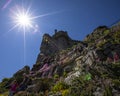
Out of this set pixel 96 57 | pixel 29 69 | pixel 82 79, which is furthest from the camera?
pixel 29 69

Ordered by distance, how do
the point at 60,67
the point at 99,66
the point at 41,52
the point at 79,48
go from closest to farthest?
1. the point at 99,66
2. the point at 60,67
3. the point at 79,48
4. the point at 41,52

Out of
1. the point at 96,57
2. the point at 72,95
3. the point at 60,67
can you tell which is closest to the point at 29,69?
the point at 60,67

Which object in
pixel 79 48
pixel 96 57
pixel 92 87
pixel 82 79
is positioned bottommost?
pixel 92 87

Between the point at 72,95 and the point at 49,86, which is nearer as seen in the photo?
the point at 72,95

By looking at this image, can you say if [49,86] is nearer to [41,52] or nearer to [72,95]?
[72,95]

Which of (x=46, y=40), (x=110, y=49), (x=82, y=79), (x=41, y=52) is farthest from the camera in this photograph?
(x=46, y=40)

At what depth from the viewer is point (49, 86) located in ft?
65.9

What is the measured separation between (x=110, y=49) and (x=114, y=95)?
58.3 ft

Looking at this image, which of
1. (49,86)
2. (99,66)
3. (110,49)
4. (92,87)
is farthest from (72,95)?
(110,49)

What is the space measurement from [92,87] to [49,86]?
7669mm

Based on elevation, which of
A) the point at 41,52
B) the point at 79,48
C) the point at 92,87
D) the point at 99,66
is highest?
the point at 41,52

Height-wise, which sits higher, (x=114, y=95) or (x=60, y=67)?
(x=60, y=67)

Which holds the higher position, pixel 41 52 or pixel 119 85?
pixel 41 52

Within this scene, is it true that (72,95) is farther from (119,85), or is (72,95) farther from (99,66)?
(99,66)
